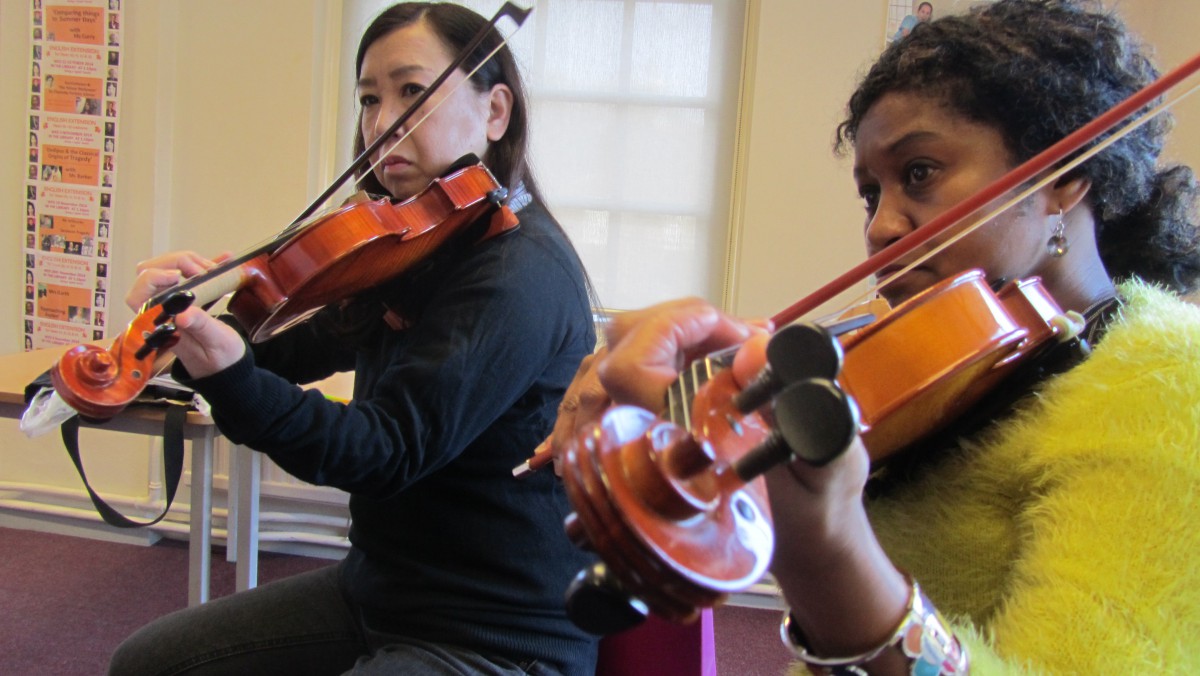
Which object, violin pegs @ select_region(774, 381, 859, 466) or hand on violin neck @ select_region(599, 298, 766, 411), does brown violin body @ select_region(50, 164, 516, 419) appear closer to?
hand on violin neck @ select_region(599, 298, 766, 411)

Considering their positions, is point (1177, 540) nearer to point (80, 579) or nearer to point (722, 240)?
point (722, 240)

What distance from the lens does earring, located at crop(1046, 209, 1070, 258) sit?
0.65 m

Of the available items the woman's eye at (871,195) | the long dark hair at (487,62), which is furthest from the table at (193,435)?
the woman's eye at (871,195)

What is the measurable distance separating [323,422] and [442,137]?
17.4 inches

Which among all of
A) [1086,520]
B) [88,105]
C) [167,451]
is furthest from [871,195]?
[88,105]

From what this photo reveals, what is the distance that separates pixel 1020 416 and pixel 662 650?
0.43 metres

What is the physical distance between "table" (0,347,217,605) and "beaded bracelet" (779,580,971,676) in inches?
48.2

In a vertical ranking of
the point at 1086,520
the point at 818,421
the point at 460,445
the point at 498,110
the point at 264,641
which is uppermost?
the point at 498,110

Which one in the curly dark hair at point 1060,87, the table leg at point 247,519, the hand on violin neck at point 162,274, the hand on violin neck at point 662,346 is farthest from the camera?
the table leg at point 247,519

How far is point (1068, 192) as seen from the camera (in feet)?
2.14

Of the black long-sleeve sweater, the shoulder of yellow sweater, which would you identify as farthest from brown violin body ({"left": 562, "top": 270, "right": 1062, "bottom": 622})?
the black long-sleeve sweater

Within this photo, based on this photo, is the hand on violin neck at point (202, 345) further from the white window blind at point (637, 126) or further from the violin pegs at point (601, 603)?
the white window blind at point (637, 126)

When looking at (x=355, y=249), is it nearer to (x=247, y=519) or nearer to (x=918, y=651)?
(x=918, y=651)

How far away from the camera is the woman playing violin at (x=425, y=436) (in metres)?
0.80
